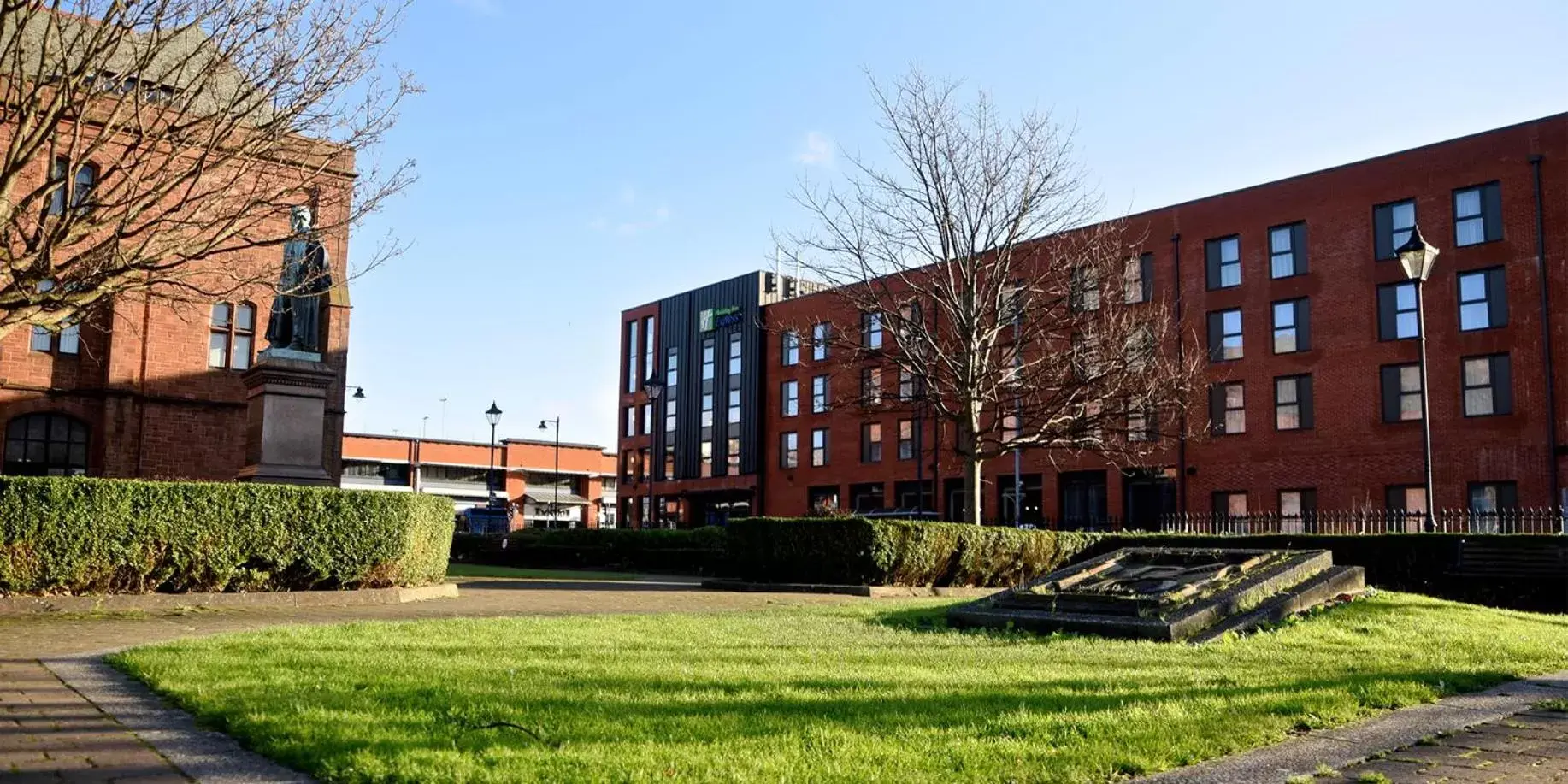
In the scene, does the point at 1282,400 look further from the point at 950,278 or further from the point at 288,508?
the point at 288,508

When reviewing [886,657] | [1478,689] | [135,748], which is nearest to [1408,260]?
[1478,689]

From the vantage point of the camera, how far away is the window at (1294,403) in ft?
128

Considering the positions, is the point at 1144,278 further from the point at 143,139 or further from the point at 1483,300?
the point at 143,139

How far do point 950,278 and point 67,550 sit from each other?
55.5ft

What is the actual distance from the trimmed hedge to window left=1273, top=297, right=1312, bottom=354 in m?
20.6

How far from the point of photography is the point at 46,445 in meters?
32.0

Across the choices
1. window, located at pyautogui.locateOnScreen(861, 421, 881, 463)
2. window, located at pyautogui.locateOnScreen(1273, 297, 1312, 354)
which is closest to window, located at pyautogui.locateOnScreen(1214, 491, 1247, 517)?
window, located at pyautogui.locateOnScreen(1273, 297, 1312, 354)

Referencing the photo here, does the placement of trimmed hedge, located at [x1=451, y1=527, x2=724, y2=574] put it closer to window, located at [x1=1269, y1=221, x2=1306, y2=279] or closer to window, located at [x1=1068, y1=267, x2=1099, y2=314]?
window, located at [x1=1068, y1=267, x2=1099, y2=314]

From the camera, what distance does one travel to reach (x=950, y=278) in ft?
81.9

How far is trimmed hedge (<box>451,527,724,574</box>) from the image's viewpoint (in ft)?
101

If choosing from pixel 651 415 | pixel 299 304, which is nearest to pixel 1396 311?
pixel 299 304

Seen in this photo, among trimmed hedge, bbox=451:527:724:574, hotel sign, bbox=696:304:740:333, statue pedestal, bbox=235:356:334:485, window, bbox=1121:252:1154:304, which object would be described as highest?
hotel sign, bbox=696:304:740:333

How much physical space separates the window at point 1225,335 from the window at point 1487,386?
24.1 feet

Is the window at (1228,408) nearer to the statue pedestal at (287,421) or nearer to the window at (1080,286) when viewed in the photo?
the window at (1080,286)
